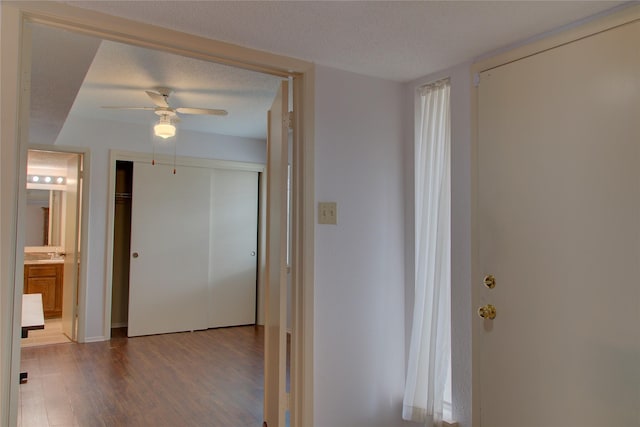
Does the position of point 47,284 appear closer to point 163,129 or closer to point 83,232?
point 83,232

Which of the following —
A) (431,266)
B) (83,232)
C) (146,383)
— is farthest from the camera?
(83,232)

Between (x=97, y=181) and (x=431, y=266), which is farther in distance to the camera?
(x=97, y=181)

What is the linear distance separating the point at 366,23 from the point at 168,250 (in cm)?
417

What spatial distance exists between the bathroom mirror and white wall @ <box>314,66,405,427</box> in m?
5.26

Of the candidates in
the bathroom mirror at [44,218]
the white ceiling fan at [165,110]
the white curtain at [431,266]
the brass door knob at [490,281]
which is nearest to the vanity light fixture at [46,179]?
the bathroom mirror at [44,218]

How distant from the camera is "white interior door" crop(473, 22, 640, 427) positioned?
64.9 inches

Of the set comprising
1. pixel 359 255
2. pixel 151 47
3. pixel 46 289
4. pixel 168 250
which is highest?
pixel 151 47

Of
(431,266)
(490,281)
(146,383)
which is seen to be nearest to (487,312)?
(490,281)

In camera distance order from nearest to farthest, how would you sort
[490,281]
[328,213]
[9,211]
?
1. [9,211]
2. [490,281]
3. [328,213]

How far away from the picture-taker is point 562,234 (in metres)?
1.84

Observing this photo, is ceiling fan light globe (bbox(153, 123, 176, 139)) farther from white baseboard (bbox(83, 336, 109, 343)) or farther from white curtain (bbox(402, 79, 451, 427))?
white baseboard (bbox(83, 336, 109, 343))

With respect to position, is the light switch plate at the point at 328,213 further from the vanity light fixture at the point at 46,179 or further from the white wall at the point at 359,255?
the vanity light fixture at the point at 46,179

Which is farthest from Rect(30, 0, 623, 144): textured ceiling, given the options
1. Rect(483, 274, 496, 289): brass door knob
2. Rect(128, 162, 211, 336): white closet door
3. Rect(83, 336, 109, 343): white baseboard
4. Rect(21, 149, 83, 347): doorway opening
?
Rect(21, 149, 83, 347): doorway opening

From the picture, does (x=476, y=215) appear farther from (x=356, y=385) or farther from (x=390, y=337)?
(x=356, y=385)
